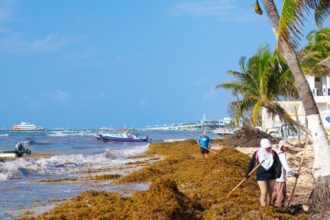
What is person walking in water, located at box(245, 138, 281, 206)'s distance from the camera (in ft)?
35.2

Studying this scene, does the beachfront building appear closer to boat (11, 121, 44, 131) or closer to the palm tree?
the palm tree

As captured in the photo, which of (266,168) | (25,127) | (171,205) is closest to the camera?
(171,205)

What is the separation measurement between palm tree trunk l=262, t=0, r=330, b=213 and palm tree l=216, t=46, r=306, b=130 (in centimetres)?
2039

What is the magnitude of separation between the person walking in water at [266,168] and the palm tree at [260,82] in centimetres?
2134

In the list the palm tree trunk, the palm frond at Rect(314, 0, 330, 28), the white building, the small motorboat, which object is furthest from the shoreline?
the white building

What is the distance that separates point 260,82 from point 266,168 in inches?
950

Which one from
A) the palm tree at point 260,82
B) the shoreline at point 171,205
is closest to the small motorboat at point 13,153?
the palm tree at point 260,82

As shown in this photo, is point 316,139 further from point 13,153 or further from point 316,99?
point 316,99

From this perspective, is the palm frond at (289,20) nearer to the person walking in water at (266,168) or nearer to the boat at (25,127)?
the person walking in water at (266,168)

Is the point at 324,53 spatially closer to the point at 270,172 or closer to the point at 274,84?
the point at 274,84

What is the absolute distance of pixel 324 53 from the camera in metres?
38.7

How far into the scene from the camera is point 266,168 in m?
10.7

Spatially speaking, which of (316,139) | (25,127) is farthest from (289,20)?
(25,127)

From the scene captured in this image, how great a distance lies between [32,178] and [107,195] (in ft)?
35.1
